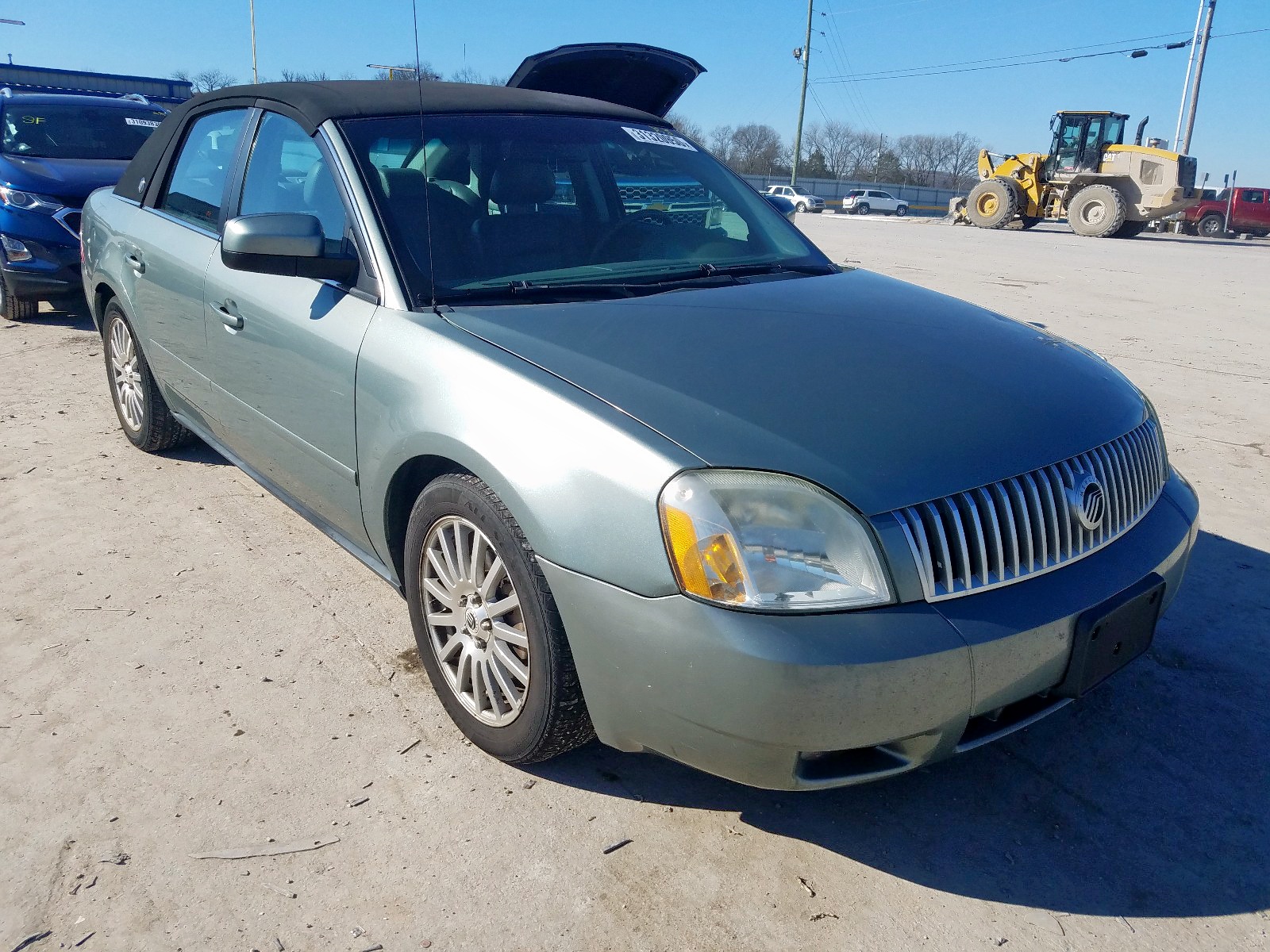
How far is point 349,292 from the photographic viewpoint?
9.05ft

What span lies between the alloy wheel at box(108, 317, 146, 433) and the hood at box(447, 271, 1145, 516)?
108 inches

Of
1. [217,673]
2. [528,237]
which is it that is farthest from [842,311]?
[217,673]

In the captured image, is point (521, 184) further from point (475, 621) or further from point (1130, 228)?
point (1130, 228)

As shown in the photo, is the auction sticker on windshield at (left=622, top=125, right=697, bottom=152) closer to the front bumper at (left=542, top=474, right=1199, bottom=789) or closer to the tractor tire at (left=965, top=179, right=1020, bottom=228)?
the front bumper at (left=542, top=474, right=1199, bottom=789)

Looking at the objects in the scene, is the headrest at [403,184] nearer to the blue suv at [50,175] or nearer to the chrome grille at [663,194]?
the chrome grille at [663,194]

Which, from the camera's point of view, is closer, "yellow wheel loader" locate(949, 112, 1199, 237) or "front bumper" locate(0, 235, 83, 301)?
Answer: "front bumper" locate(0, 235, 83, 301)

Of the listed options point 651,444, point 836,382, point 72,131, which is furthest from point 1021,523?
point 72,131

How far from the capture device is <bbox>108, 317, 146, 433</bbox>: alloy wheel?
4.56 meters

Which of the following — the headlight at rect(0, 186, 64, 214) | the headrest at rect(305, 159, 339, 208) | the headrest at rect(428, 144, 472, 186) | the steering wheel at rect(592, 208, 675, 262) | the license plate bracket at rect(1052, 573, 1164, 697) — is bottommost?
the license plate bracket at rect(1052, 573, 1164, 697)

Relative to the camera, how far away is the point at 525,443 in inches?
84.7

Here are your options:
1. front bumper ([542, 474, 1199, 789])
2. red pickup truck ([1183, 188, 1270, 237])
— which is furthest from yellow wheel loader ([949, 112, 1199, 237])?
front bumper ([542, 474, 1199, 789])

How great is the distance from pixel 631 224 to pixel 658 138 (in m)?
0.67

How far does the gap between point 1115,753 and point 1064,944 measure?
0.75m

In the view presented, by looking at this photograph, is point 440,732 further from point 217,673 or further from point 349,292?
point 349,292
